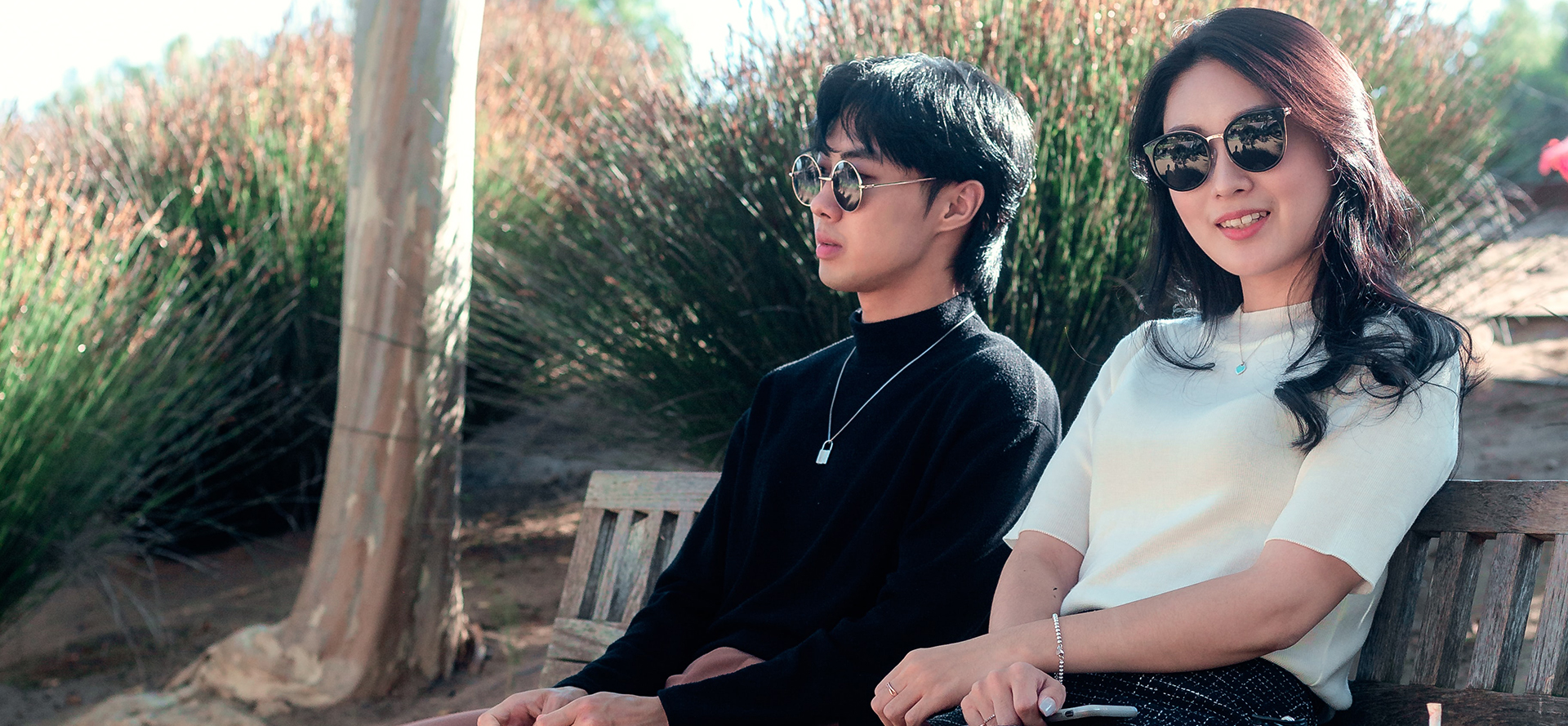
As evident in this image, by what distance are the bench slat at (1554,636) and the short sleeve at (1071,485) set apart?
515 millimetres

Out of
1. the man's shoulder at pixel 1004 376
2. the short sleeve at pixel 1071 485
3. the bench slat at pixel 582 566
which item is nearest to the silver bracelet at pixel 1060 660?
the short sleeve at pixel 1071 485

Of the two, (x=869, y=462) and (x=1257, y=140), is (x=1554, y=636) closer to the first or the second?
(x=1257, y=140)

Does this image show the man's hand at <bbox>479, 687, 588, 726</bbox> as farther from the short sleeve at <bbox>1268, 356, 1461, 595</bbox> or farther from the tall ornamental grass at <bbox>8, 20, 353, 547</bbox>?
the tall ornamental grass at <bbox>8, 20, 353, 547</bbox>

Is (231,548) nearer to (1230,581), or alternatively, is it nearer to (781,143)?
(781,143)

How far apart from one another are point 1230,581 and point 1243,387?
256 mm

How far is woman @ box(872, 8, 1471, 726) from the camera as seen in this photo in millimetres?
1275

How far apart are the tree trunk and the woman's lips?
2.64 metres

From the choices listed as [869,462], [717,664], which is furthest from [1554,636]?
[717,664]

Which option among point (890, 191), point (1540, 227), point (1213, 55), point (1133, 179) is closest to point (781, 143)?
point (1133, 179)

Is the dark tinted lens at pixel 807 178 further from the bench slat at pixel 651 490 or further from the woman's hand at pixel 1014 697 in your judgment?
the woman's hand at pixel 1014 697

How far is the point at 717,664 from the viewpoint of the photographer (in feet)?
6.11

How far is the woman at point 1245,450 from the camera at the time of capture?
4.18 feet

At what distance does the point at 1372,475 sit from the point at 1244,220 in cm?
36

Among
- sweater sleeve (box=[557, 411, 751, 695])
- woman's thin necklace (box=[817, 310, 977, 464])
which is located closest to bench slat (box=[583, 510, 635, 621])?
sweater sleeve (box=[557, 411, 751, 695])
